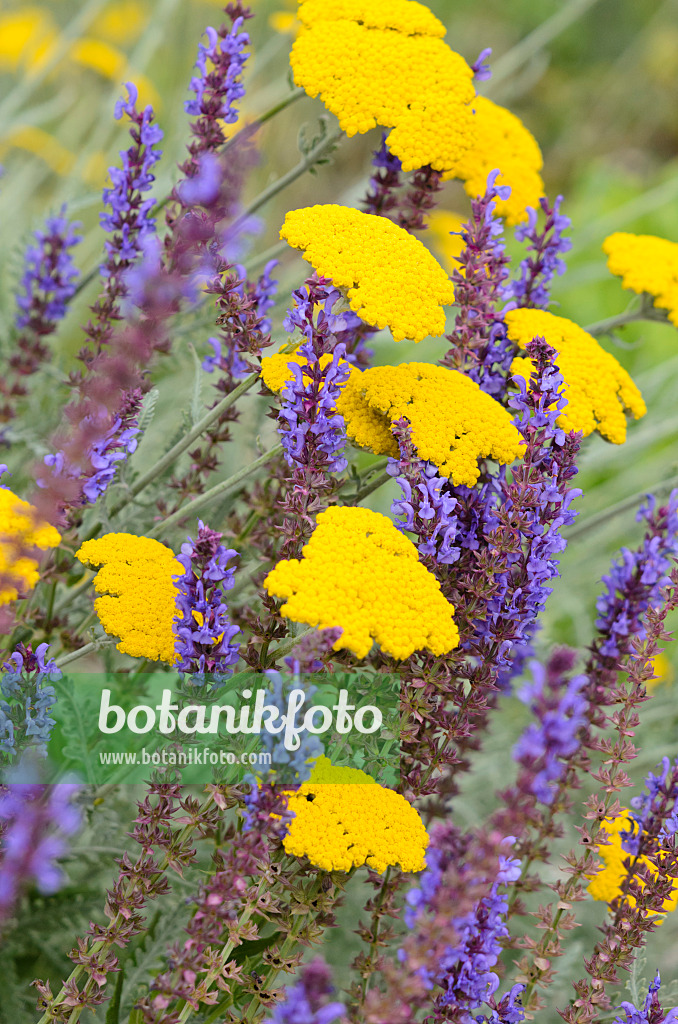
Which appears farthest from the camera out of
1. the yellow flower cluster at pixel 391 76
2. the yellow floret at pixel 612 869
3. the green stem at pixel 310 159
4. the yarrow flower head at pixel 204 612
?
the green stem at pixel 310 159

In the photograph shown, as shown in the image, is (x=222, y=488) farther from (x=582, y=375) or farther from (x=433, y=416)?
(x=582, y=375)

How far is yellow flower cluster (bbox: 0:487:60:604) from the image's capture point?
917 millimetres

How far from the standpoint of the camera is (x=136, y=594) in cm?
115

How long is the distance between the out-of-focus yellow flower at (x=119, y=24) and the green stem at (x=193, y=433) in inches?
120

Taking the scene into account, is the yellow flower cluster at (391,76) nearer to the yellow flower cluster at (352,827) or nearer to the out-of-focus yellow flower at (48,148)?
the yellow flower cluster at (352,827)

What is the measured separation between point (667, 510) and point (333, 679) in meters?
0.52

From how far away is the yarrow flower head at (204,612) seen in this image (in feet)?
3.34

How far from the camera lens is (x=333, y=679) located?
3.90 ft

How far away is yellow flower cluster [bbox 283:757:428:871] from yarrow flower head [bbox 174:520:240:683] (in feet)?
0.57

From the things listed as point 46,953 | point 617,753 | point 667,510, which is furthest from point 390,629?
point 46,953

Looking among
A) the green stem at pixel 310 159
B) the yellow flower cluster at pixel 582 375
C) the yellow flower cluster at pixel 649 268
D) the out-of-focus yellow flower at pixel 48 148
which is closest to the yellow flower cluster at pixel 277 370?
the yellow flower cluster at pixel 582 375

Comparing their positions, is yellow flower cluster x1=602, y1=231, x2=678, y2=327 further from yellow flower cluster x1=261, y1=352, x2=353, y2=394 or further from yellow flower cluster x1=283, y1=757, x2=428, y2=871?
yellow flower cluster x1=283, y1=757, x2=428, y2=871

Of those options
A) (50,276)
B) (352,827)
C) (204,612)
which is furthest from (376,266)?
(50,276)

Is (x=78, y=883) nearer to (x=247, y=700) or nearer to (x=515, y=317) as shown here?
(x=247, y=700)
